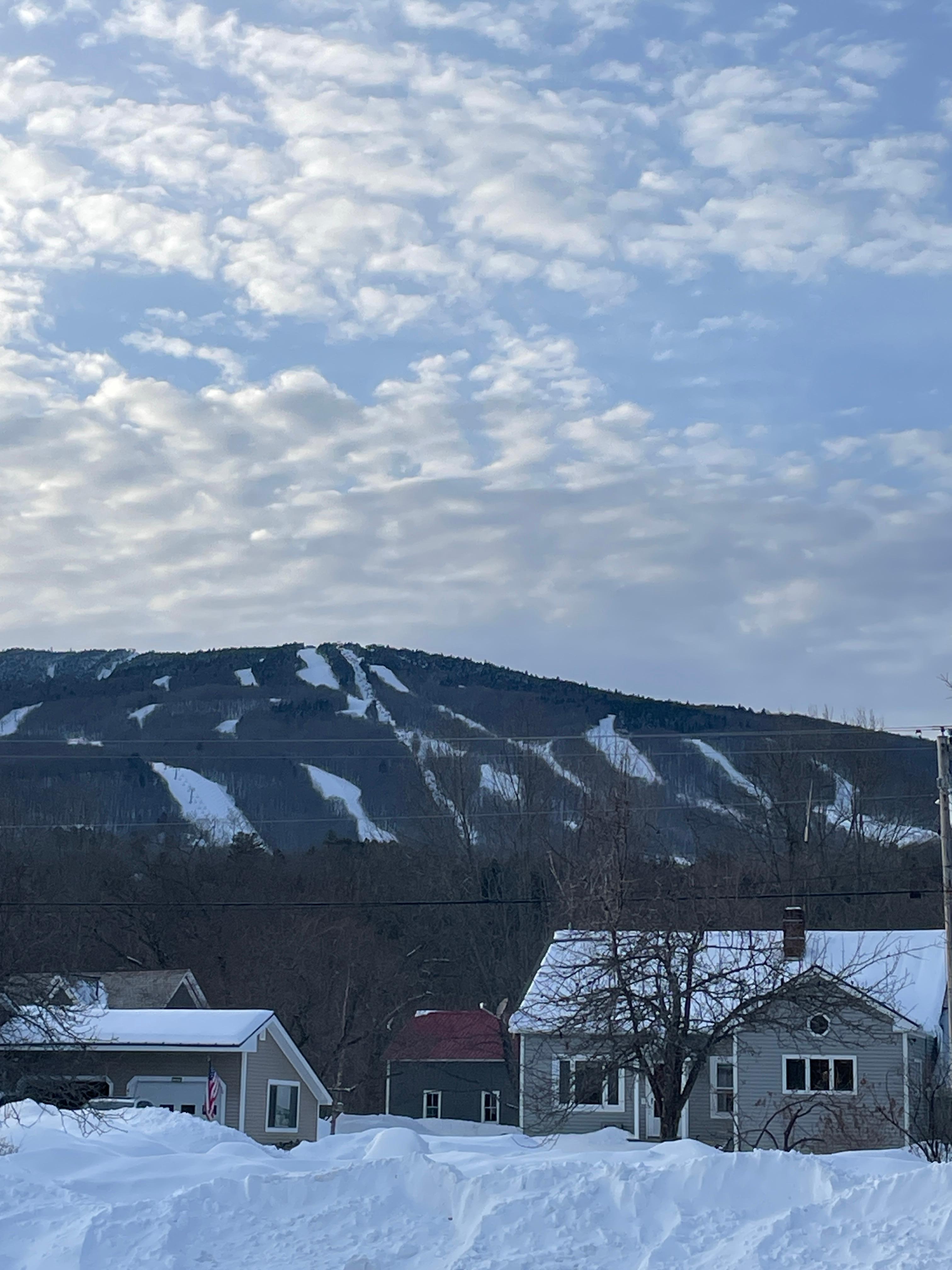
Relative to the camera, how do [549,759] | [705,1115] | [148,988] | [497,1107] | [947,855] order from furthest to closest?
[549,759] → [497,1107] → [148,988] → [705,1115] → [947,855]

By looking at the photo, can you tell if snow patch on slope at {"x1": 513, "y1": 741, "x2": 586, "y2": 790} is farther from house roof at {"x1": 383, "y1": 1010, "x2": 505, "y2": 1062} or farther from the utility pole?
the utility pole

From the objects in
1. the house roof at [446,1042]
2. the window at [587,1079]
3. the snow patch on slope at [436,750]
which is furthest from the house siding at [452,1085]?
the window at [587,1079]

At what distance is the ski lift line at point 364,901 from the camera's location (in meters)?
34.8

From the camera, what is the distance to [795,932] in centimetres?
3206

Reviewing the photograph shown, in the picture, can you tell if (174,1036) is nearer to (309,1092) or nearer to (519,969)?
(309,1092)

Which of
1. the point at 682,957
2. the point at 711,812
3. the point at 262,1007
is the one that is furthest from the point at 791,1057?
the point at 711,812

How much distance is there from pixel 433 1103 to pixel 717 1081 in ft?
77.7

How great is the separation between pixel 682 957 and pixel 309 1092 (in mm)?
19796

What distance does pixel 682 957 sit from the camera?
68.5ft

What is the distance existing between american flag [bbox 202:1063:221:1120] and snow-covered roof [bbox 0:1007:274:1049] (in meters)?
0.77

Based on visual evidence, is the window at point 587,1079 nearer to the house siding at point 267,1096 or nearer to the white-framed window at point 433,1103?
the house siding at point 267,1096

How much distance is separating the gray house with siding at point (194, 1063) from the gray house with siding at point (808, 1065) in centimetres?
666

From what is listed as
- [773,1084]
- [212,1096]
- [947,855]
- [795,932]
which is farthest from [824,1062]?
[212,1096]

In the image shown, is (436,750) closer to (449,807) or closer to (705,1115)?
(449,807)
